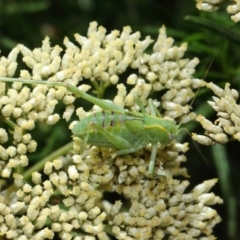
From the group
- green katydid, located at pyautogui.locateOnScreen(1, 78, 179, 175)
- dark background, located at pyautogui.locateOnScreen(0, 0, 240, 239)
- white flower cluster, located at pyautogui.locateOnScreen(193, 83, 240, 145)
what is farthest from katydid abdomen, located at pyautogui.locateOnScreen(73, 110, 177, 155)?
dark background, located at pyautogui.locateOnScreen(0, 0, 240, 239)

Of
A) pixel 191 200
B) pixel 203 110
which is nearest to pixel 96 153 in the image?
pixel 191 200

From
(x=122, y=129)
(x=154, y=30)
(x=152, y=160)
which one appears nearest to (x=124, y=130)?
(x=122, y=129)

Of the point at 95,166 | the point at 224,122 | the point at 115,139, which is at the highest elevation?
the point at 224,122

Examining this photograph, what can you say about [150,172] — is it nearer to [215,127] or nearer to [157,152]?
[157,152]

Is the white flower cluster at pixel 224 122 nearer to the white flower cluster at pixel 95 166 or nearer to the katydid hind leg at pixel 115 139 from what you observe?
the white flower cluster at pixel 95 166

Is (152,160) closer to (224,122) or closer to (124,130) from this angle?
(124,130)
